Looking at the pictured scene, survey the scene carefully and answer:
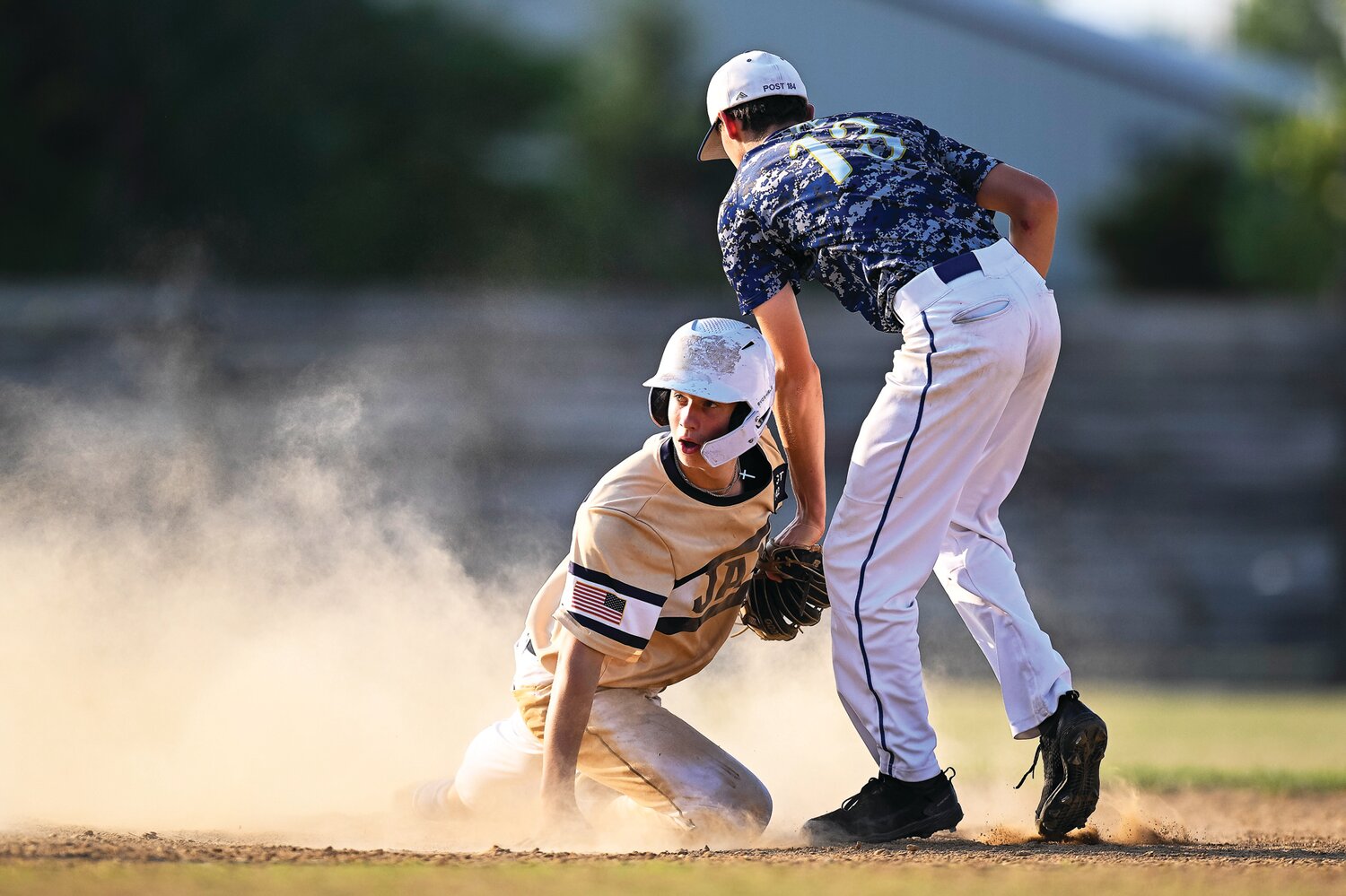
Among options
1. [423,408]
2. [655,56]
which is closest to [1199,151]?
[655,56]

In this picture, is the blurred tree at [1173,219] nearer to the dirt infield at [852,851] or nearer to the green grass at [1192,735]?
the green grass at [1192,735]

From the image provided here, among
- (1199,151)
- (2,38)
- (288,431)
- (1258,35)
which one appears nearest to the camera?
(288,431)

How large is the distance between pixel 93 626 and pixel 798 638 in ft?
12.0

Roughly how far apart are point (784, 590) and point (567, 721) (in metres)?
0.94

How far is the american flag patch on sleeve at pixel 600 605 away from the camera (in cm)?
463

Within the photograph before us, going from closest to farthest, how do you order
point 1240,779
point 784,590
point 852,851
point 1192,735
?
point 852,851, point 784,590, point 1240,779, point 1192,735

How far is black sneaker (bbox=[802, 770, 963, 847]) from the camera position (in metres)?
4.70

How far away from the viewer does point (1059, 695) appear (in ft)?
15.9

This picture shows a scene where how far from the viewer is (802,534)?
5094 mm

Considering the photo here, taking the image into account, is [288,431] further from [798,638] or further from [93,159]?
[798,638]

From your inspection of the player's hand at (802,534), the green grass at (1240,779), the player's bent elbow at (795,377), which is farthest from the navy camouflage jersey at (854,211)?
the green grass at (1240,779)

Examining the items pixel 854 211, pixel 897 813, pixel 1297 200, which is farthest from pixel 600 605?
pixel 1297 200

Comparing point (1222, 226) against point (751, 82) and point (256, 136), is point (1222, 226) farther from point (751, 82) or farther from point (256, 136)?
point (751, 82)

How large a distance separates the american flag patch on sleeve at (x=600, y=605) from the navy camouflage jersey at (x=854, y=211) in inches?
41.8
